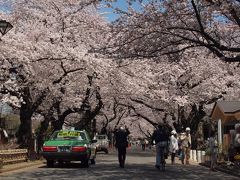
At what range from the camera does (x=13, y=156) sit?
73.4ft

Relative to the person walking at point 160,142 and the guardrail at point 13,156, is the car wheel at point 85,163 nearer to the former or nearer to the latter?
the person walking at point 160,142

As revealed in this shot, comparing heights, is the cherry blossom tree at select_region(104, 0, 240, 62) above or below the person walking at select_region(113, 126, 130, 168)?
above

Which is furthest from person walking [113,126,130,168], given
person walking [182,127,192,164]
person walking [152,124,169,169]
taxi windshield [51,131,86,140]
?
person walking [182,127,192,164]

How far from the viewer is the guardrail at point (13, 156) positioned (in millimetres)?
20856

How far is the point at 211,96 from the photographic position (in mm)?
39250

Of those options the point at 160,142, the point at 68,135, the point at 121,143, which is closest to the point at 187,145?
the point at 121,143

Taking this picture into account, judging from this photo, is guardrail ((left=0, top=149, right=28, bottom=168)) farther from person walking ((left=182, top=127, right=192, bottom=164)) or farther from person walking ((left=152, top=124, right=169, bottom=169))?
person walking ((left=182, top=127, right=192, bottom=164))

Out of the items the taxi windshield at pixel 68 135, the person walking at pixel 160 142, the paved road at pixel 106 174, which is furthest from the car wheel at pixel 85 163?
the person walking at pixel 160 142

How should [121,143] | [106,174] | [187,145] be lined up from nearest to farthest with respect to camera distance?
[106,174]
[121,143]
[187,145]

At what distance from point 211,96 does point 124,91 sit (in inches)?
364

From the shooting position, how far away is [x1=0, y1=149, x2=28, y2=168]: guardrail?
20.9m

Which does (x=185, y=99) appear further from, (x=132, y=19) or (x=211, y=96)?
(x=132, y=19)

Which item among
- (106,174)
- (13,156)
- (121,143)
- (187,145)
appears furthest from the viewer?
(187,145)

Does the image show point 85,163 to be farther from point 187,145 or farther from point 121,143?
point 187,145
